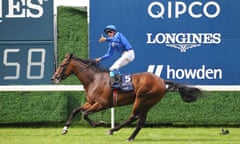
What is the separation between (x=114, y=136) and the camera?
422 inches

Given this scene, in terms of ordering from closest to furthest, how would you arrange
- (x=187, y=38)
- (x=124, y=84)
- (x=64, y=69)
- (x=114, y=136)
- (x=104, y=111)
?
(x=124, y=84), (x=64, y=69), (x=114, y=136), (x=187, y=38), (x=104, y=111)

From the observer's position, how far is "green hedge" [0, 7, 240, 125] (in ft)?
39.8

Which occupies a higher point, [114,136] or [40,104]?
[40,104]

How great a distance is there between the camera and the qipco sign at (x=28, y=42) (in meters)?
11.7

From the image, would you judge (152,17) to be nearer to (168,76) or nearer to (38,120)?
(168,76)

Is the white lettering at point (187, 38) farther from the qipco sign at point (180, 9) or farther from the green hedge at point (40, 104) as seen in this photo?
the green hedge at point (40, 104)

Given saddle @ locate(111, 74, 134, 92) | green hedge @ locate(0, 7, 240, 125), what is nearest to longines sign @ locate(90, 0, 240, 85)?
green hedge @ locate(0, 7, 240, 125)

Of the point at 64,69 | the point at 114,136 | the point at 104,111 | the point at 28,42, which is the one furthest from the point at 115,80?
the point at 28,42

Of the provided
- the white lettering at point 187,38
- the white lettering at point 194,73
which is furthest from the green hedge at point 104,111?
the white lettering at point 187,38

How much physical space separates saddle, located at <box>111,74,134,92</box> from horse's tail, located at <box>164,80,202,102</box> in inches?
21.1

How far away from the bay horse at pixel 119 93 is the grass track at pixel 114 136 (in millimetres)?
246

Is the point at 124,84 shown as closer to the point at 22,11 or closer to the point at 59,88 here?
the point at 59,88

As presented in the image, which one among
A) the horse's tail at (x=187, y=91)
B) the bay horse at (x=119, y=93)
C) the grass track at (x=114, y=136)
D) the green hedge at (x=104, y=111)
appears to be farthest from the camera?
the green hedge at (x=104, y=111)

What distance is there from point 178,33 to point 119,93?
1.89 meters
